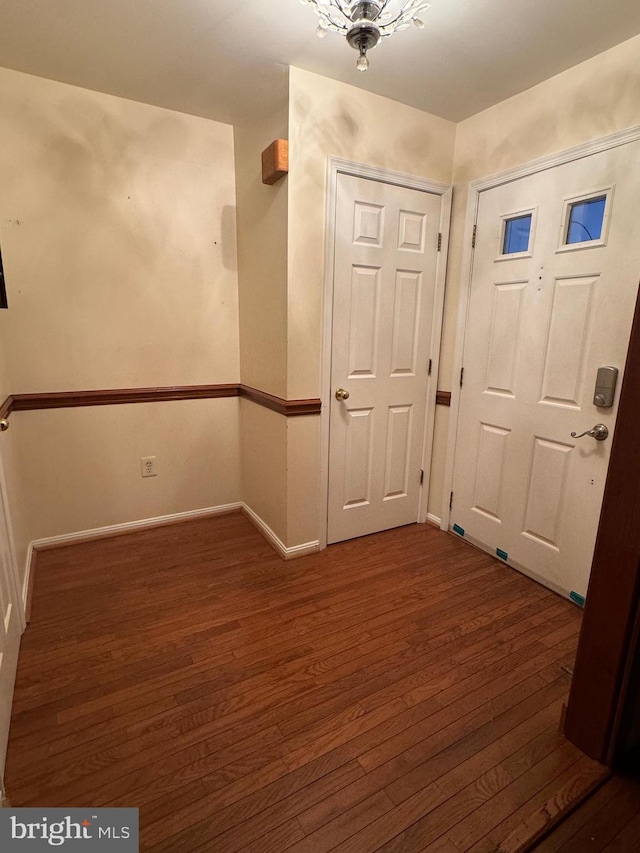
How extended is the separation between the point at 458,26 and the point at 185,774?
2763 mm

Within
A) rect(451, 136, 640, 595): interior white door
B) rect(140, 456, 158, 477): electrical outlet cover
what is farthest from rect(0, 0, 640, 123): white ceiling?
rect(140, 456, 158, 477): electrical outlet cover

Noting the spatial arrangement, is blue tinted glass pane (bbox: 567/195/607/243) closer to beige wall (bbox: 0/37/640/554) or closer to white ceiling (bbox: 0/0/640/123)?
beige wall (bbox: 0/37/640/554)

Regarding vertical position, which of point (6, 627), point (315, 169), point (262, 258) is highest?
point (315, 169)

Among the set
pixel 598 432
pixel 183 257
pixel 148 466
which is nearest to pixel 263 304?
pixel 183 257

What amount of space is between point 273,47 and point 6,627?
2.48 m

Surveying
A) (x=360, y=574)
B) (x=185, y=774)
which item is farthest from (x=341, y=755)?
(x=360, y=574)

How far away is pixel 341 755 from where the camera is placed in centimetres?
132

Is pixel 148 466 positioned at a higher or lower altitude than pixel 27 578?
higher

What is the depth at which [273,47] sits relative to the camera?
1761mm

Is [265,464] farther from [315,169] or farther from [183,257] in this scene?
[315,169]

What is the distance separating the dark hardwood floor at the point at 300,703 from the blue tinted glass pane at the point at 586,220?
5.60 ft

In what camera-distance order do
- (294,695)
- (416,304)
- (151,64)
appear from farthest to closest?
(416,304) → (151,64) → (294,695)

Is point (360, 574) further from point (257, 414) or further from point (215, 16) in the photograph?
point (215, 16)

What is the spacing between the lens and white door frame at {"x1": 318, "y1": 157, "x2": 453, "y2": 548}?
2.12 m
